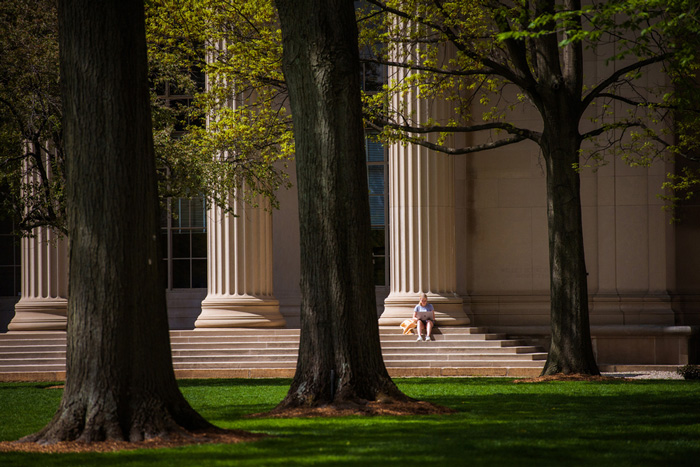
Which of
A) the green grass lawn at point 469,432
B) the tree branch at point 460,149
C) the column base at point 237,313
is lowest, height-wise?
the green grass lawn at point 469,432

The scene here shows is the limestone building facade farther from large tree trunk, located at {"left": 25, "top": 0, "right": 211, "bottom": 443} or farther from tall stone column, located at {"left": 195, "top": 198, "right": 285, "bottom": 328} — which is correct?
large tree trunk, located at {"left": 25, "top": 0, "right": 211, "bottom": 443}

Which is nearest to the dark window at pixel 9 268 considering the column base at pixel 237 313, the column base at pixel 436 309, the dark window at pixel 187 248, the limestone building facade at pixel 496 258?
the limestone building facade at pixel 496 258

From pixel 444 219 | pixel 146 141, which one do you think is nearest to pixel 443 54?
pixel 444 219

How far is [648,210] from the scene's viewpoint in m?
26.5

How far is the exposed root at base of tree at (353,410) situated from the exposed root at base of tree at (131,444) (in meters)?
1.81

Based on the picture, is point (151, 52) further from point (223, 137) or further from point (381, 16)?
point (381, 16)

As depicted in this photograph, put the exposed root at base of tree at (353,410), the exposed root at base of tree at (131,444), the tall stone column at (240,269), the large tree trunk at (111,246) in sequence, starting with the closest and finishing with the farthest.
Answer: the exposed root at base of tree at (131,444) → the large tree trunk at (111,246) → the exposed root at base of tree at (353,410) → the tall stone column at (240,269)

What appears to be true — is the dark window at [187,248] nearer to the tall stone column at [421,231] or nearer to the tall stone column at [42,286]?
the tall stone column at [42,286]

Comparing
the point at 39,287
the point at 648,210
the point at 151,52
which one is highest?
the point at 151,52

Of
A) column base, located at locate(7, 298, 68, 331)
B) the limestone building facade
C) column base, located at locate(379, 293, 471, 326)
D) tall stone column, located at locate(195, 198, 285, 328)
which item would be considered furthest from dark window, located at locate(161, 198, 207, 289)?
column base, located at locate(379, 293, 471, 326)

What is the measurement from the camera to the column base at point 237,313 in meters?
26.7

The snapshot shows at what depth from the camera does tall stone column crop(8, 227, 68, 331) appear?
92.8ft

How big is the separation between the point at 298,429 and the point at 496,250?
58.4ft

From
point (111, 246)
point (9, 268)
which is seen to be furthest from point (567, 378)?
point (9, 268)
